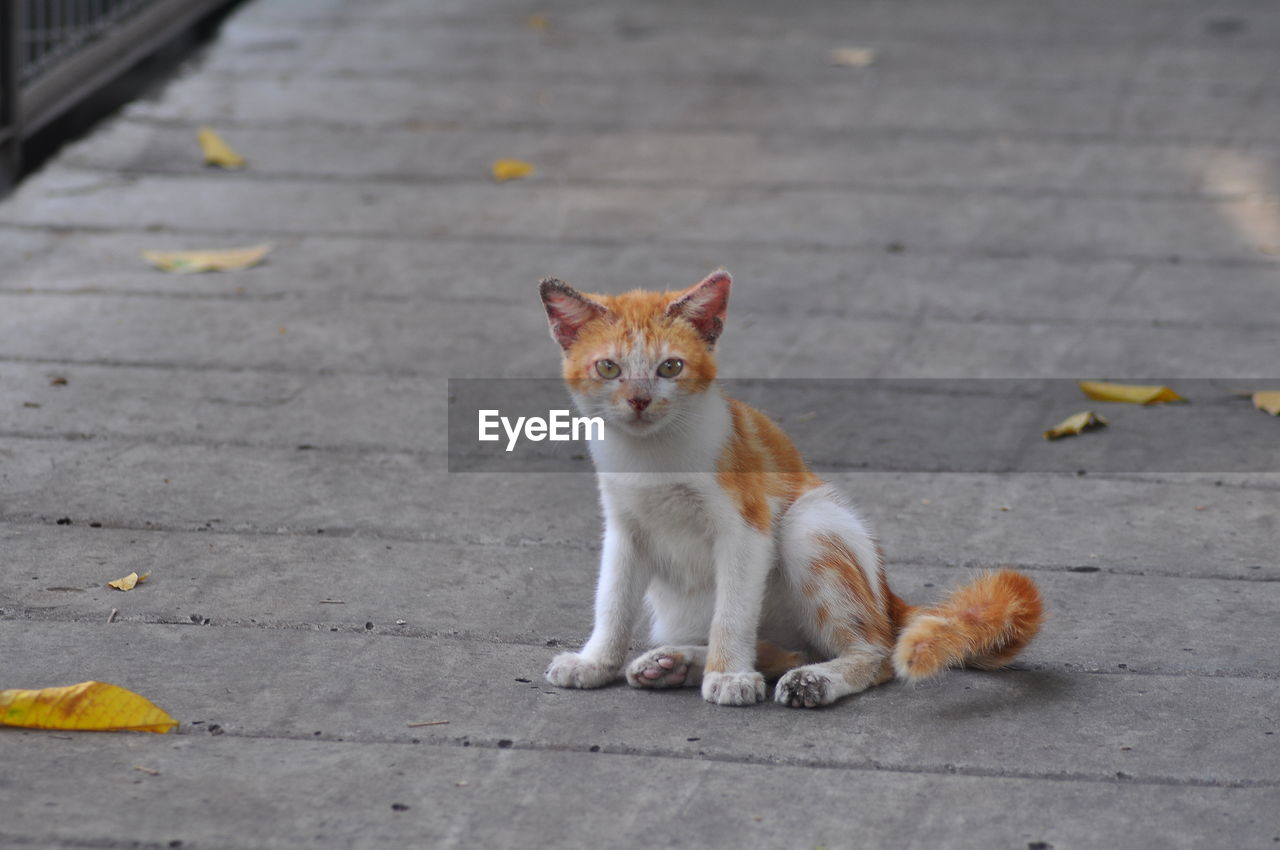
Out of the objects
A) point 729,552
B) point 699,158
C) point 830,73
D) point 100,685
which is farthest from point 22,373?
point 830,73

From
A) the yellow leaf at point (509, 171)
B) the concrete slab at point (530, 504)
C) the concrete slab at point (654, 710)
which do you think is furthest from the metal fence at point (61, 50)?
the concrete slab at point (654, 710)

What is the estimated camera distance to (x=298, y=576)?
3879 millimetres

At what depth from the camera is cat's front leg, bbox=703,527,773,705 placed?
327 cm

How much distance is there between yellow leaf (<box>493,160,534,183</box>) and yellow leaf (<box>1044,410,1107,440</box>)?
3.34 metres

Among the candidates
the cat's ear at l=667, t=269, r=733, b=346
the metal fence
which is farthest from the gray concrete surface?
the cat's ear at l=667, t=269, r=733, b=346

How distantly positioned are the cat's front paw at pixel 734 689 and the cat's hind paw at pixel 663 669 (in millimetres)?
95

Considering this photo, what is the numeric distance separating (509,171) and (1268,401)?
3730 millimetres

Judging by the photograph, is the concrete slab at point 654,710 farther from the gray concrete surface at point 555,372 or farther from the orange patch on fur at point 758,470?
the orange patch on fur at point 758,470

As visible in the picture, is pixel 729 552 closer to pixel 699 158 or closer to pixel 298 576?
pixel 298 576

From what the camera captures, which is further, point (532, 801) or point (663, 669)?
point (663, 669)

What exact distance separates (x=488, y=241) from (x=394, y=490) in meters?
2.41

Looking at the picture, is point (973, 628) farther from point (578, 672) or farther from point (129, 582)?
point (129, 582)

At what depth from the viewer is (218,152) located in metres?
7.53

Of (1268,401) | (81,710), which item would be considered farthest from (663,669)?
(1268,401)
